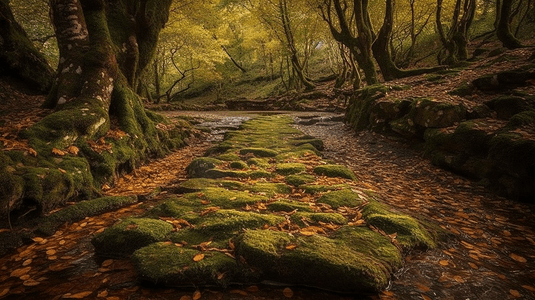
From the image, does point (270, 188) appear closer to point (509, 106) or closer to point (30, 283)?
point (30, 283)

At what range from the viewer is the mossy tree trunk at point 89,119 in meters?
3.96

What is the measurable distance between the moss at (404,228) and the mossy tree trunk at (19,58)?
11.2 meters

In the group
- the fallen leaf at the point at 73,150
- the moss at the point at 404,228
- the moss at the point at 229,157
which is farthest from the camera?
the moss at the point at 229,157

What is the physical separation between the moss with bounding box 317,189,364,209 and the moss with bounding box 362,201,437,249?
435 mm

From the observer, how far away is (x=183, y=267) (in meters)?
2.51

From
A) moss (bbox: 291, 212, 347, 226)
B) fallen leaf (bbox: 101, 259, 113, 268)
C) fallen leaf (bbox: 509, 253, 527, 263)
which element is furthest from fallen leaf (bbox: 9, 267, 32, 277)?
fallen leaf (bbox: 509, 253, 527, 263)

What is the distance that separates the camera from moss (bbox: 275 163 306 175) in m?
5.67

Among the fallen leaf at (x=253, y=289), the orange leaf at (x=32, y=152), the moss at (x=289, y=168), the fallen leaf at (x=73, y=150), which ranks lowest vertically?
the fallen leaf at (x=253, y=289)

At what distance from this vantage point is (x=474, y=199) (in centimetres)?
481

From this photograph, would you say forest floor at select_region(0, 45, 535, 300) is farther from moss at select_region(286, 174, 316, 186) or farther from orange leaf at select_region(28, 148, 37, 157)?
moss at select_region(286, 174, 316, 186)

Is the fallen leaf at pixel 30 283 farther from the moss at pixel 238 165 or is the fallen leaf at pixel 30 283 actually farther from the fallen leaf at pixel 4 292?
the moss at pixel 238 165

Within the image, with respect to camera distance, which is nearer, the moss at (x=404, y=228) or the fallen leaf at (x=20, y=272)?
the fallen leaf at (x=20, y=272)

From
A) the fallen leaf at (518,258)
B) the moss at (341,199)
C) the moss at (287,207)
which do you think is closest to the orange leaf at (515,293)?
the fallen leaf at (518,258)

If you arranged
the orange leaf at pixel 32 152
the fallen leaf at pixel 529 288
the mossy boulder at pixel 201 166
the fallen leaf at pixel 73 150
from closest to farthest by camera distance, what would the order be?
the fallen leaf at pixel 529 288 < the orange leaf at pixel 32 152 < the fallen leaf at pixel 73 150 < the mossy boulder at pixel 201 166
